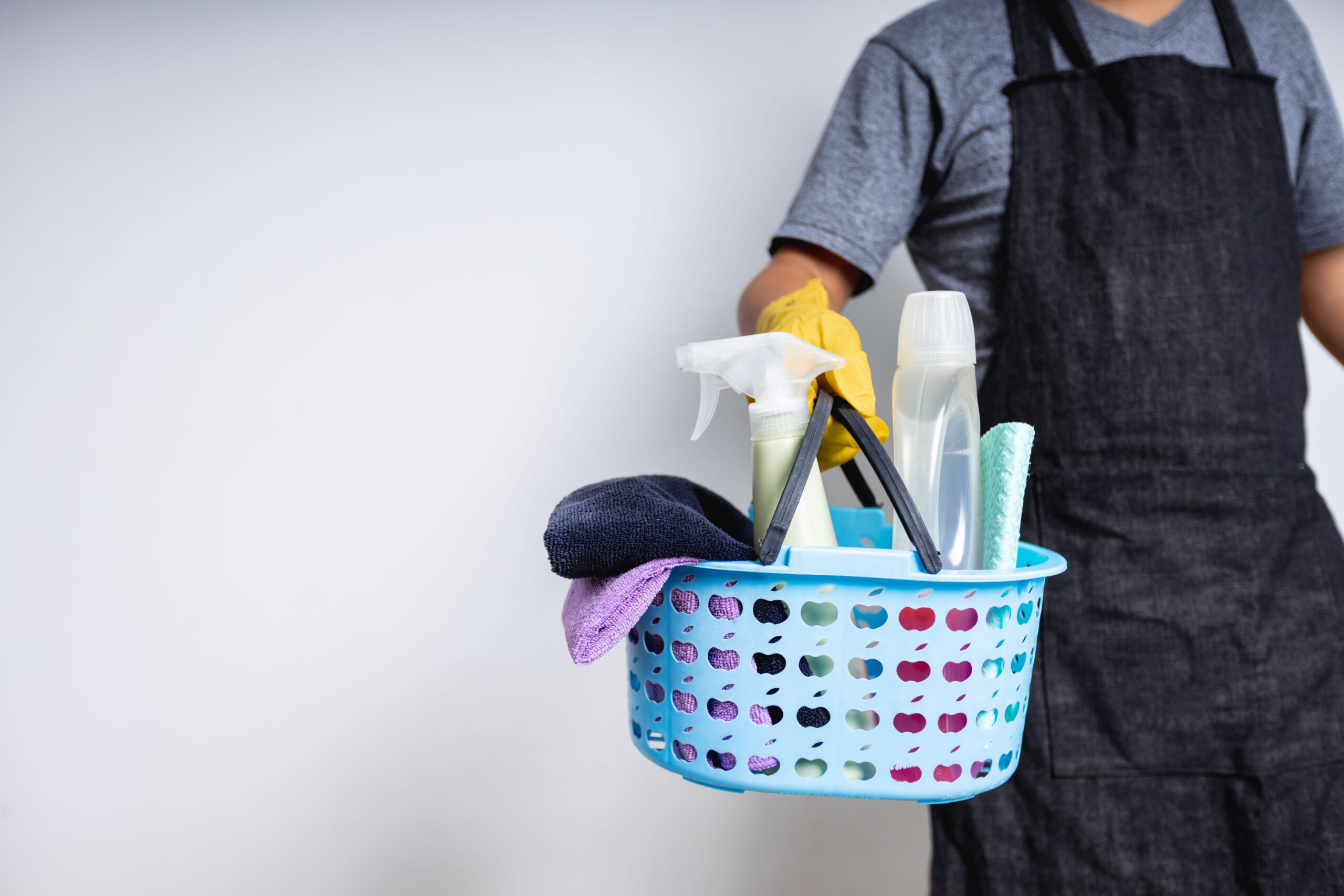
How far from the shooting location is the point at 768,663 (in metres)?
0.46

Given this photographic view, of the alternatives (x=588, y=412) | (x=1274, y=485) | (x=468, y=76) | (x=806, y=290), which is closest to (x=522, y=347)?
(x=588, y=412)

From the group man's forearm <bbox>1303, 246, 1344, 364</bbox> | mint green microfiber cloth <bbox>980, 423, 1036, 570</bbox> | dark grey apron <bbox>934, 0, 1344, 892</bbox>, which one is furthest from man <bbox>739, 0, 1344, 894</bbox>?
mint green microfiber cloth <bbox>980, 423, 1036, 570</bbox>

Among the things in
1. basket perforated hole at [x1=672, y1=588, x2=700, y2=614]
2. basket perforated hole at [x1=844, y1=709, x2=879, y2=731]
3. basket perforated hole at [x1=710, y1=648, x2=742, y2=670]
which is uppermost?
basket perforated hole at [x1=672, y1=588, x2=700, y2=614]

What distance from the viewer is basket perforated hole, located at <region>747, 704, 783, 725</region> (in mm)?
458

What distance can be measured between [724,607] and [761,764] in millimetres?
84

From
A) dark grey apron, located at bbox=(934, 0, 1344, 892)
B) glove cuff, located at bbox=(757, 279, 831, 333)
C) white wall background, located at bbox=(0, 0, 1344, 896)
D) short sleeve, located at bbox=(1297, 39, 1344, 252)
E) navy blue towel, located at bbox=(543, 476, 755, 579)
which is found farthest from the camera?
white wall background, located at bbox=(0, 0, 1344, 896)

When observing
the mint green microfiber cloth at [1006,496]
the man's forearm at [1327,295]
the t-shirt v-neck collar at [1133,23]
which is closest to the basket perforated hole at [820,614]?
the mint green microfiber cloth at [1006,496]

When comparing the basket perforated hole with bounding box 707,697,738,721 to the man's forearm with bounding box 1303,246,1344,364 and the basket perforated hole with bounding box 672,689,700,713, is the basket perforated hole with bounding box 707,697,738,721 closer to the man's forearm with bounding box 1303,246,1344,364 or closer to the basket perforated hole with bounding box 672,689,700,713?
the basket perforated hole with bounding box 672,689,700,713

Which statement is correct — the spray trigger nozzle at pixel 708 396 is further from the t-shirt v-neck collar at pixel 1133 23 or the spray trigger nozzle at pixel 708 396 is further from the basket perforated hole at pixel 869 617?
the t-shirt v-neck collar at pixel 1133 23

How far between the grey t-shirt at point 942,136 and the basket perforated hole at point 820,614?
39 centimetres

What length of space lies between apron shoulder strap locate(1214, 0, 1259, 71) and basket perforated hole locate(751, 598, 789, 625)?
721 mm

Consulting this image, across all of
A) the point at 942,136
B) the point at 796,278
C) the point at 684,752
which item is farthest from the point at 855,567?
the point at 942,136

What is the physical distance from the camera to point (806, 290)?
59 cm

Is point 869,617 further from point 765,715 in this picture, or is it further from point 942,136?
point 942,136
